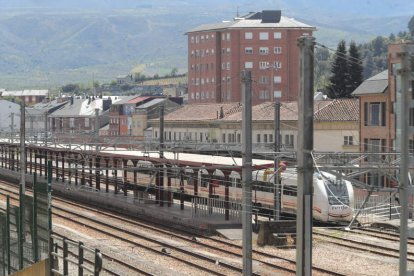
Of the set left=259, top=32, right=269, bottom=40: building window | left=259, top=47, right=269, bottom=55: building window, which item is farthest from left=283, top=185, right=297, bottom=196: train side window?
left=259, top=32, right=269, bottom=40: building window

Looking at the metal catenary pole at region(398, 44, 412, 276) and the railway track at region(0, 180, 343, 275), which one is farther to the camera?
the railway track at region(0, 180, 343, 275)

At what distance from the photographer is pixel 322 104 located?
259 feet

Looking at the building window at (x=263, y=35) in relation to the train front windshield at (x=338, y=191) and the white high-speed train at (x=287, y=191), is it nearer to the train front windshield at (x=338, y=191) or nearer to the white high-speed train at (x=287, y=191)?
the white high-speed train at (x=287, y=191)

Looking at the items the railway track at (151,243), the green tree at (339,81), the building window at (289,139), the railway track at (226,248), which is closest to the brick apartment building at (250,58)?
the green tree at (339,81)

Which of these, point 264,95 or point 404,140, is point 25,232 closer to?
point 404,140

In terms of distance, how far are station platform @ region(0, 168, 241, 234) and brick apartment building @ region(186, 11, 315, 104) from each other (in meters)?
69.1

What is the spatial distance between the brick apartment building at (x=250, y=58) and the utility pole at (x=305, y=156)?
11041 centimetres

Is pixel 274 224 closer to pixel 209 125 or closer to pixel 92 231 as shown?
pixel 92 231

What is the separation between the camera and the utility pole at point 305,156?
59.3 feet

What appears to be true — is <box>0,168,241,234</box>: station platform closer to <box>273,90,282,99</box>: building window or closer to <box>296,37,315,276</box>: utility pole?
<box>296,37,315,276</box>: utility pole

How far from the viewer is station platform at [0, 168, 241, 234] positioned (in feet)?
139

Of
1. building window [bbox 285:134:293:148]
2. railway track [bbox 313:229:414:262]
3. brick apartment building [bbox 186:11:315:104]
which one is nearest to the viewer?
railway track [bbox 313:229:414:262]

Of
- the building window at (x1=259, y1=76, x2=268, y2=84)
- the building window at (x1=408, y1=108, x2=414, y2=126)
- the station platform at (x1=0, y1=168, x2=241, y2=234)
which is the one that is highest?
the building window at (x1=259, y1=76, x2=268, y2=84)

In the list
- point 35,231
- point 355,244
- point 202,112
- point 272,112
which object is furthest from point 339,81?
point 35,231
